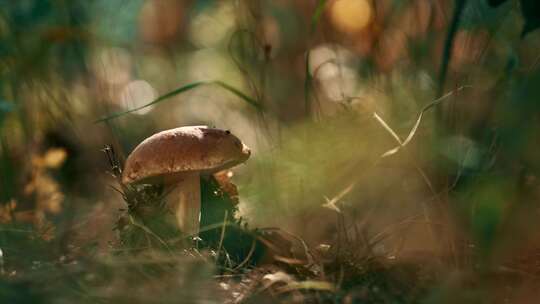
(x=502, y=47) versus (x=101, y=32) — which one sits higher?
(x=101, y=32)

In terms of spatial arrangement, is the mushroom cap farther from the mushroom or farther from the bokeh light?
the bokeh light

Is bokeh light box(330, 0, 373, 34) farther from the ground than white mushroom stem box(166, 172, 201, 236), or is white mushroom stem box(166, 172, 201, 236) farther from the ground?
bokeh light box(330, 0, 373, 34)

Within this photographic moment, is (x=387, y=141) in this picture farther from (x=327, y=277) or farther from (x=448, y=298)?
(x=448, y=298)

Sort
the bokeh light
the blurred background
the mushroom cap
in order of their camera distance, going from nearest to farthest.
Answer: the blurred background < the mushroom cap < the bokeh light

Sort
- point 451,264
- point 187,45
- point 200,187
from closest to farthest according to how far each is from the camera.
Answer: point 451,264
point 200,187
point 187,45

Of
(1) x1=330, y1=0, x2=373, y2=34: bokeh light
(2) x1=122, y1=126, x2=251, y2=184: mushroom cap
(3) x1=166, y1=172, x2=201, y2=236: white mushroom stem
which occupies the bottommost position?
(3) x1=166, y1=172, x2=201, y2=236: white mushroom stem

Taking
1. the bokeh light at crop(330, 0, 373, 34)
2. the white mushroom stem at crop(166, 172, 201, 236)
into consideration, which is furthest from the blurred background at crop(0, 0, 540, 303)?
the white mushroom stem at crop(166, 172, 201, 236)

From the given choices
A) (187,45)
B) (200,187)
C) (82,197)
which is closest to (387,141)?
(200,187)
